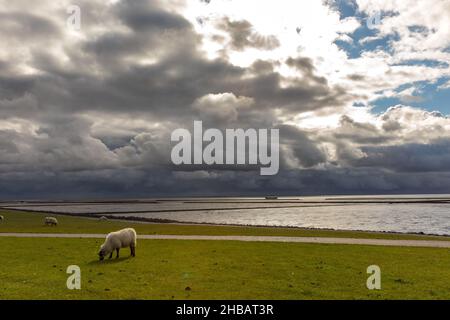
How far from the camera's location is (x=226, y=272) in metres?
21.5

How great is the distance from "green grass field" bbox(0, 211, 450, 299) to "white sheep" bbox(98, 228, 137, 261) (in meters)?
0.82

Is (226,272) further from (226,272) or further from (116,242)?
(116,242)

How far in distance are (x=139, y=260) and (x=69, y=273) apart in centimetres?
523

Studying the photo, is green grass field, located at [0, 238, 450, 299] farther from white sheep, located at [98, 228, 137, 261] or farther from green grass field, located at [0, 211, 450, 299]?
white sheep, located at [98, 228, 137, 261]

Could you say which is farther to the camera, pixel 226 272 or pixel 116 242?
pixel 116 242

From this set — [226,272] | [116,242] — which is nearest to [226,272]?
[226,272]

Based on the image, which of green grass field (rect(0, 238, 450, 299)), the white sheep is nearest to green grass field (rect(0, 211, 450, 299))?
green grass field (rect(0, 238, 450, 299))

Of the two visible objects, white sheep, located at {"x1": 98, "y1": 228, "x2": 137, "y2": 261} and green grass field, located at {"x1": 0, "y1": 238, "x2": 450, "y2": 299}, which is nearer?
green grass field, located at {"x1": 0, "y1": 238, "x2": 450, "y2": 299}

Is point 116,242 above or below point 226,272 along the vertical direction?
above

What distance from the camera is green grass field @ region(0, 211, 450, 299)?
17062mm

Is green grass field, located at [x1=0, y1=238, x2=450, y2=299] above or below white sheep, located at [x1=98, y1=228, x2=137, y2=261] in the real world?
below

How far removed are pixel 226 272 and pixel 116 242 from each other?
892cm

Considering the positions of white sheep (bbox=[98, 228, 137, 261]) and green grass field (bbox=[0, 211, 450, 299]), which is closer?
green grass field (bbox=[0, 211, 450, 299])

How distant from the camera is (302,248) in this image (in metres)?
31.3
